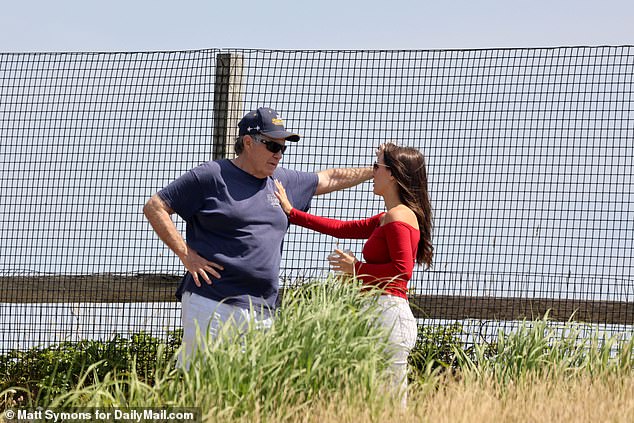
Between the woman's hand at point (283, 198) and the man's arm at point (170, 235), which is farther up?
the woman's hand at point (283, 198)

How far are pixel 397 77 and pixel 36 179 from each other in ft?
9.52

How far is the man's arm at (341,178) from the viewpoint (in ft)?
20.0

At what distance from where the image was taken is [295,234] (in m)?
6.95

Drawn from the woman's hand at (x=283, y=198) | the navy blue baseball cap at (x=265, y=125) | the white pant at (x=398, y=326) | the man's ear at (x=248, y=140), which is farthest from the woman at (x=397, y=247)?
the man's ear at (x=248, y=140)

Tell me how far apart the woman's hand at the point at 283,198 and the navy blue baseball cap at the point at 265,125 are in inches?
12.3

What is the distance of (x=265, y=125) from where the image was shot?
545 cm

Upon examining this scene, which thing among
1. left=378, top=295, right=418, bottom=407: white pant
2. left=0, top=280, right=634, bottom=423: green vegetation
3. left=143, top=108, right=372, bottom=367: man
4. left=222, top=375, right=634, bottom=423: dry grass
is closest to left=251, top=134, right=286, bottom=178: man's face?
left=143, top=108, right=372, bottom=367: man

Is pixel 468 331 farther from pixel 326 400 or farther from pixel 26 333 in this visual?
pixel 26 333

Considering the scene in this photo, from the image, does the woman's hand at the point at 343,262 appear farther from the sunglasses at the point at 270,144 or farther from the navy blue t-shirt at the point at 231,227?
the sunglasses at the point at 270,144

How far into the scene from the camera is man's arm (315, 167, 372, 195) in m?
6.08

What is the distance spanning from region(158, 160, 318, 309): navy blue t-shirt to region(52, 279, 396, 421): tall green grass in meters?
0.29

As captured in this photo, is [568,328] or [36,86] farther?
[36,86]

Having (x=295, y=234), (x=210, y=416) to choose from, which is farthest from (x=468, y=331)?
(x=210, y=416)

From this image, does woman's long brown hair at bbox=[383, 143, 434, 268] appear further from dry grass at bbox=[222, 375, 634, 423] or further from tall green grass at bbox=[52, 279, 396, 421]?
dry grass at bbox=[222, 375, 634, 423]
